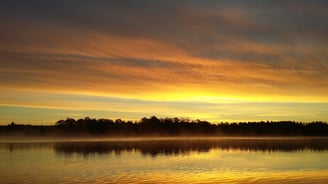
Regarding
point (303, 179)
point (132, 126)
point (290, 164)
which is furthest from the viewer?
point (132, 126)

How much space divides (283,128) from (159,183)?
111 m

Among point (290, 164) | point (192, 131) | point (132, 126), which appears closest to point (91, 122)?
point (132, 126)

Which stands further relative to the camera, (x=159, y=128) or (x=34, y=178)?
(x=159, y=128)

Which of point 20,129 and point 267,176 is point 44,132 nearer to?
point 20,129

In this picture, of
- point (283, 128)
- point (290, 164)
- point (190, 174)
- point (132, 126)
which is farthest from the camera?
point (132, 126)

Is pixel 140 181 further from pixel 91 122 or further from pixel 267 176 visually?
pixel 91 122

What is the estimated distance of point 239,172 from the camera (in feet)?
84.7

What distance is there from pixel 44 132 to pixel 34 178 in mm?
113679

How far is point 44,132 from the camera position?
132 metres

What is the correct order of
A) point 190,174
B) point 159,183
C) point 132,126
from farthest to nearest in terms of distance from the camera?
point 132,126 < point 190,174 < point 159,183

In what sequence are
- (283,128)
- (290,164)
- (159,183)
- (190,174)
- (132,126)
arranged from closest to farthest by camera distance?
1. (159,183)
2. (190,174)
3. (290,164)
4. (283,128)
5. (132,126)

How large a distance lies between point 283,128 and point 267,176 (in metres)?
107

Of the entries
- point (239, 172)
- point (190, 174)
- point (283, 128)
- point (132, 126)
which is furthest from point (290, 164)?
point (132, 126)

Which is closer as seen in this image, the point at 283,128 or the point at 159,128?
the point at 283,128
